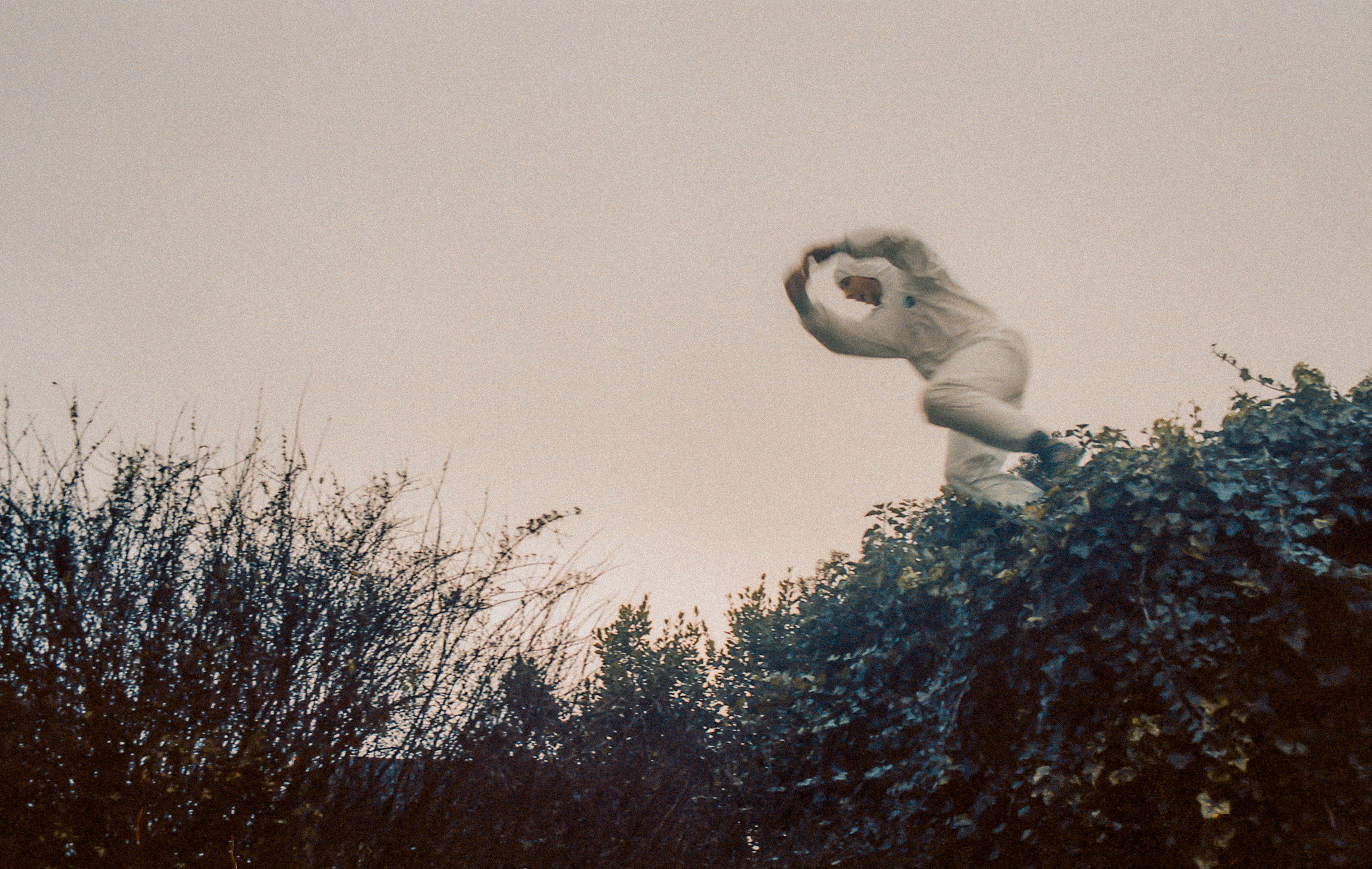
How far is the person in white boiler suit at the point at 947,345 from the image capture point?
420 centimetres

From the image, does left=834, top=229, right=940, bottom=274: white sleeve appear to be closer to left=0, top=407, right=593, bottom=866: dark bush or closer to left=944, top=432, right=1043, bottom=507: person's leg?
left=944, top=432, right=1043, bottom=507: person's leg

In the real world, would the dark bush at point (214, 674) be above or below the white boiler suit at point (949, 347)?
below

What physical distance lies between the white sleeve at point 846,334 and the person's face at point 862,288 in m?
0.19

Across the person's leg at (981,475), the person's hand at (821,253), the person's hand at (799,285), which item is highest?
the person's hand at (821,253)

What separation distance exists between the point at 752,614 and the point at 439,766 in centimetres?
687

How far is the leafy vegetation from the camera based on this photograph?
6.68ft

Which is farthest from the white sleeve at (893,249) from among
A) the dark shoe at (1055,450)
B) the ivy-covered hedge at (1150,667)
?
the ivy-covered hedge at (1150,667)

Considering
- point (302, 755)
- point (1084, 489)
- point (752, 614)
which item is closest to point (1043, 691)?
point (1084, 489)

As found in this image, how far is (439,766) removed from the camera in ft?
8.57

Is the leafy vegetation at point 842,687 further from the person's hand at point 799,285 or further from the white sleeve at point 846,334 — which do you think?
the person's hand at point 799,285

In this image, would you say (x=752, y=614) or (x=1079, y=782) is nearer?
(x=1079, y=782)

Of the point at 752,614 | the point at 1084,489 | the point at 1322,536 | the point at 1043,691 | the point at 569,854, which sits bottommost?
the point at 569,854

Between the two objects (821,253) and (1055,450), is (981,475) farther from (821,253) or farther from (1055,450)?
(821,253)

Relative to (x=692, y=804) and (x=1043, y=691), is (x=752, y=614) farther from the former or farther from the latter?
(x=1043, y=691)
